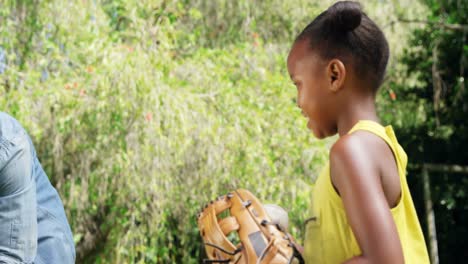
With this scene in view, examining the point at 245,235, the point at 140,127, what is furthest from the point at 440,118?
the point at 245,235

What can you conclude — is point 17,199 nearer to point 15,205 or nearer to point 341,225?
point 15,205

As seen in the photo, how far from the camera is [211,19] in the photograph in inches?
281

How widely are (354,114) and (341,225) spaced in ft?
0.75

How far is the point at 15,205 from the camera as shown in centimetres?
155

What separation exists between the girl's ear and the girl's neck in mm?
46

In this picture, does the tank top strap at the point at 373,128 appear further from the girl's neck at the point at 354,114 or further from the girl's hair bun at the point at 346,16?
the girl's hair bun at the point at 346,16

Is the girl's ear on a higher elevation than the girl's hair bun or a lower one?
lower

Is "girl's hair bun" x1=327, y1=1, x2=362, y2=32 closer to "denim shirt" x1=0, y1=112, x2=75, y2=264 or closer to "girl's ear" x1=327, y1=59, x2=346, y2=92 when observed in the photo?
"girl's ear" x1=327, y1=59, x2=346, y2=92

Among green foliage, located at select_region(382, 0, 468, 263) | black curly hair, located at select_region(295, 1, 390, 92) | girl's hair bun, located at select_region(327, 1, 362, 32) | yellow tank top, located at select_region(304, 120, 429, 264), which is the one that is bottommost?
green foliage, located at select_region(382, 0, 468, 263)

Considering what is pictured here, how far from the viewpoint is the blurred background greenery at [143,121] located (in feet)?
16.2

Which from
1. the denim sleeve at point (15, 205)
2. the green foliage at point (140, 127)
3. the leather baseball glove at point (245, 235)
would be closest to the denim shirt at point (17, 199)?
the denim sleeve at point (15, 205)

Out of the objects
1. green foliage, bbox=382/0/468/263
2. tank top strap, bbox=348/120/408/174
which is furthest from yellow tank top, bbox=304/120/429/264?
green foliage, bbox=382/0/468/263

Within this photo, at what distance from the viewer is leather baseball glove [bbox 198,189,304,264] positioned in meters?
1.57

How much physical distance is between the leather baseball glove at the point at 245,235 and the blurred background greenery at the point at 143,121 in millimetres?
3123
